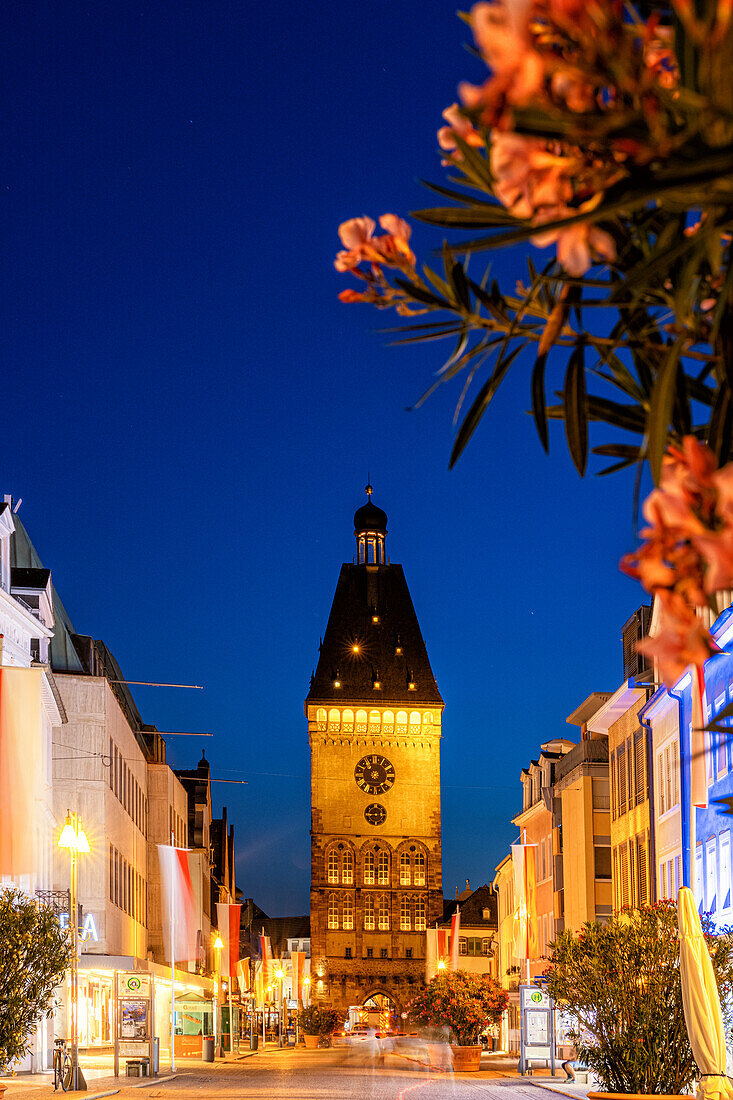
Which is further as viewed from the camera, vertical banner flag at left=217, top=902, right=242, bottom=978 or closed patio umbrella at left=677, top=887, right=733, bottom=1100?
vertical banner flag at left=217, top=902, right=242, bottom=978

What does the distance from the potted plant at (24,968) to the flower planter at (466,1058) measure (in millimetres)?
29049

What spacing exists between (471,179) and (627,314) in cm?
51

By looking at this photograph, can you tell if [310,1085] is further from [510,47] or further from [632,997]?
[510,47]

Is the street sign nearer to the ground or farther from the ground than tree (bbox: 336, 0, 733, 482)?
nearer to the ground

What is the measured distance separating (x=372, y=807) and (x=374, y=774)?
2854 mm

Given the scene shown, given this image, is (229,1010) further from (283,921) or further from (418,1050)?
(283,921)

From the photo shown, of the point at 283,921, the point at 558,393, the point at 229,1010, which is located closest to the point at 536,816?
the point at 229,1010

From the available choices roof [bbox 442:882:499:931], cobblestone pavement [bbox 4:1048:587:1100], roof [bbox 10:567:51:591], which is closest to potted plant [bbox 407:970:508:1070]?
cobblestone pavement [bbox 4:1048:587:1100]

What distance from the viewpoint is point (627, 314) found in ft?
12.2

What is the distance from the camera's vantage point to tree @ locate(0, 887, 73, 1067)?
2300cm

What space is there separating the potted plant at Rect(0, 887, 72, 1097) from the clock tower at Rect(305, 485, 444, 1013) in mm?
98535

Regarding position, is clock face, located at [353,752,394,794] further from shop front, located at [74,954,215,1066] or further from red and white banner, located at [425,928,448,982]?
shop front, located at [74,954,215,1066]

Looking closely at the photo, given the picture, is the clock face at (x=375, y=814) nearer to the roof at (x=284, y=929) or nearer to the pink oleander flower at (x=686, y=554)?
the roof at (x=284, y=929)

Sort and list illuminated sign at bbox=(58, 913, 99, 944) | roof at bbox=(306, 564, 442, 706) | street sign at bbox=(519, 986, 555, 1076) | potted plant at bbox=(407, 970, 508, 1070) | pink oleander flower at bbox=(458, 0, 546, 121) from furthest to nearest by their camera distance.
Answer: roof at bbox=(306, 564, 442, 706) < illuminated sign at bbox=(58, 913, 99, 944) < potted plant at bbox=(407, 970, 508, 1070) < street sign at bbox=(519, 986, 555, 1076) < pink oleander flower at bbox=(458, 0, 546, 121)
